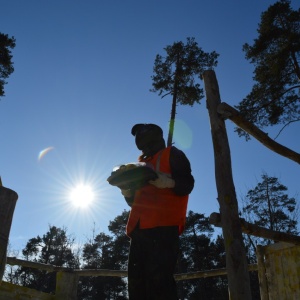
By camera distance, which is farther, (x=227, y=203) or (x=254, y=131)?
(x=254, y=131)

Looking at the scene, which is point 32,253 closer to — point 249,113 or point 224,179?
point 249,113

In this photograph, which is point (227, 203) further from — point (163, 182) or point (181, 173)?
point (163, 182)

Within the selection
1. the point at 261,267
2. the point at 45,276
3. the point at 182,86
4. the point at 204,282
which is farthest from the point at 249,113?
the point at 45,276

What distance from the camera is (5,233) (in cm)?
149

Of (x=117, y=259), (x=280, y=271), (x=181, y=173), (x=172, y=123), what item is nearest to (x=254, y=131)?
(x=181, y=173)

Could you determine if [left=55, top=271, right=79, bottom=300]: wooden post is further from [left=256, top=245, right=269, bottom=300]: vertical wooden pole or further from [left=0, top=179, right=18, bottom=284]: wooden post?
[left=0, top=179, right=18, bottom=284]: wooden post

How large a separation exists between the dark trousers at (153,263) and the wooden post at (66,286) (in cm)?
279

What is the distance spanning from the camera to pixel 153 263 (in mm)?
2176

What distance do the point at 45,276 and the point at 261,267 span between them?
114 feet

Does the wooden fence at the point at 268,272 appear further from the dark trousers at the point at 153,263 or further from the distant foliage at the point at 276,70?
the distant foliage at the point at 276,70

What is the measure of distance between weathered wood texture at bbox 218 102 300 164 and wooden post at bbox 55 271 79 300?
3.26 meters

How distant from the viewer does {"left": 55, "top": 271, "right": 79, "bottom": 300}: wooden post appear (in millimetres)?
4707

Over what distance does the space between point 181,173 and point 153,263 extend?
27.5 inches

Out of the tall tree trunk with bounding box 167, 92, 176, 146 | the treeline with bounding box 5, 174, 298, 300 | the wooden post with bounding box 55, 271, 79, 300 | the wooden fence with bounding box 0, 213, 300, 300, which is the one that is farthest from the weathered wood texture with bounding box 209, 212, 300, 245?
the treeline with bounding box 5, 174, 298, 300
